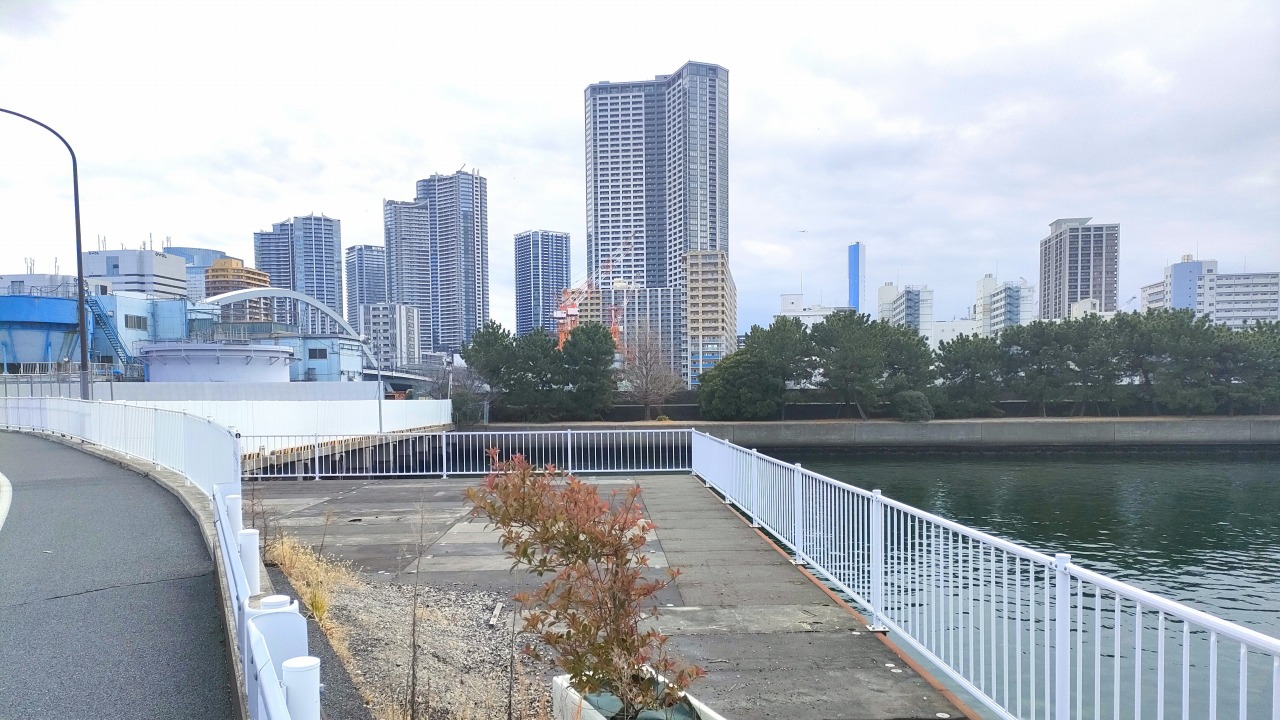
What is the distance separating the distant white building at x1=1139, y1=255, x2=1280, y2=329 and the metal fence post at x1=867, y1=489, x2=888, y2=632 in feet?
537

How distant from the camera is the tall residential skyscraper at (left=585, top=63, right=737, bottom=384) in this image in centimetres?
14175

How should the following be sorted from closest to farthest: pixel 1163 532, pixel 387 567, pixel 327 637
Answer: pixel 327 637 → pixel 387 567 → pixel 1163 532

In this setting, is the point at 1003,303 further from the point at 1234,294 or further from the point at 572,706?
the point at 572,706

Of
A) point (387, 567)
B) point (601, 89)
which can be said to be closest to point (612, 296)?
point (601, 89)

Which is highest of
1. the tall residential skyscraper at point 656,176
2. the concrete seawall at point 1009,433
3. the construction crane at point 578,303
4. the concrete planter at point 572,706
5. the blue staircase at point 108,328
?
the tall residential skyscraper at point 656,176

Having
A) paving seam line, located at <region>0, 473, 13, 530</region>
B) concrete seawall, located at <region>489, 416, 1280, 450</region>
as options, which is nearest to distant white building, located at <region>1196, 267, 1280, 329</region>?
concrete seawall, located at <region>489, 416, 1280, 450</region>

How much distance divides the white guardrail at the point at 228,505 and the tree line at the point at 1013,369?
3292 cm

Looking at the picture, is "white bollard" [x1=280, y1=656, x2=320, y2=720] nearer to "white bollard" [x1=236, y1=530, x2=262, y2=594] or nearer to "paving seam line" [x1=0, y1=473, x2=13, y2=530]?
"white bollard" [x1=236, y1=530, x2=262, y2=594]

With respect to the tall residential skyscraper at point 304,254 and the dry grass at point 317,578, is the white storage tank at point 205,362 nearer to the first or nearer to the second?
the dry grass at point 317,578

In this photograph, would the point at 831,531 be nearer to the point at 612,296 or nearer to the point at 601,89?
the point at 612,296

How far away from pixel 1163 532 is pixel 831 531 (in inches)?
571

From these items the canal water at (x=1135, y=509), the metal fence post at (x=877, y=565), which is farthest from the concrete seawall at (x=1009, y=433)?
the metal fence post at (x=877, y=565)

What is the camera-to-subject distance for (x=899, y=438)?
4097cm

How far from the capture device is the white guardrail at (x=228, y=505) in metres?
2.10
